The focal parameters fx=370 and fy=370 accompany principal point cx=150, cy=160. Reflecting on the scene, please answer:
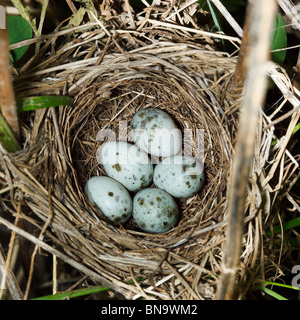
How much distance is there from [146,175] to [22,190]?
0.49 metres

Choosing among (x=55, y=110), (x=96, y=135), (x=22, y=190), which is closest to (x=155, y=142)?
(x=96, y=135)

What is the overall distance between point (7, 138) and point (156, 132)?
54 centimetres

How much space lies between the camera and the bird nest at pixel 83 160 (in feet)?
3.48

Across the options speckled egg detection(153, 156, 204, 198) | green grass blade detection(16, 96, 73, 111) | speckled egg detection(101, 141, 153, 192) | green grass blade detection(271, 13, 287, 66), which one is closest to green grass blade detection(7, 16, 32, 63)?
green grass blade detection(16, 96, 73, 111)

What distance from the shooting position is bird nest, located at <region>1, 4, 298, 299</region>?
3.48ft

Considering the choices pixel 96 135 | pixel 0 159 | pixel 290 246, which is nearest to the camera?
pixel 0 159

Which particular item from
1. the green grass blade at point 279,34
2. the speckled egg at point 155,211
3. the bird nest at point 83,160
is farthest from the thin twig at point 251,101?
the green grass blade at point 279,34

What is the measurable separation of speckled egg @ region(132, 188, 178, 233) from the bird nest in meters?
0.04

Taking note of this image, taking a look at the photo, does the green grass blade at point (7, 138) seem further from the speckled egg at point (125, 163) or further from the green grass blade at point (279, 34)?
the green grass blade at point (279, 34)

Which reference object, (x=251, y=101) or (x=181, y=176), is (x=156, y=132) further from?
(x=251, y=101)

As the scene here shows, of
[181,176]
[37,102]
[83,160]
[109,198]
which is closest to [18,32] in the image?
[37,102]

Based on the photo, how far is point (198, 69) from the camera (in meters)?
1.21

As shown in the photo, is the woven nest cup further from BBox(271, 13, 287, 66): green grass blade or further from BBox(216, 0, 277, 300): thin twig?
BBox(216, 0, 277, 300): thin twig
